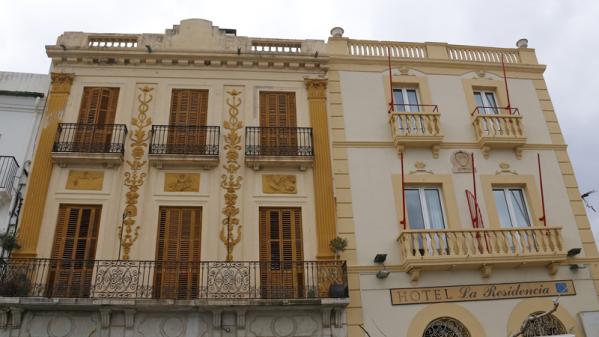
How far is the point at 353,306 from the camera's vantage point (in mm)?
12094

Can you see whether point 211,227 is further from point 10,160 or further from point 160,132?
point 10,160

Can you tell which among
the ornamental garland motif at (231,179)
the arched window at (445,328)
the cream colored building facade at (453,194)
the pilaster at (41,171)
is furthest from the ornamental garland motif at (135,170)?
the arched window at (445,328)

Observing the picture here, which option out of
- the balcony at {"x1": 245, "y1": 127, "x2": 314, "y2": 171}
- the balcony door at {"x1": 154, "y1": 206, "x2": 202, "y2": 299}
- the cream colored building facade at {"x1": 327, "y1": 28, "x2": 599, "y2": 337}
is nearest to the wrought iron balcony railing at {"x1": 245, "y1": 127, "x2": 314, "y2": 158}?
the balcony at {"x1": 245, "y1": 127, "x2": 314, "y2": 171}

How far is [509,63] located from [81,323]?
49.0 feet

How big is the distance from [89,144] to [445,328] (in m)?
10.7

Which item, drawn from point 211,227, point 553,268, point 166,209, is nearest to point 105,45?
point 166,209

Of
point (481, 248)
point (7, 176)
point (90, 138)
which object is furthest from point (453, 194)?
point (7, 176)

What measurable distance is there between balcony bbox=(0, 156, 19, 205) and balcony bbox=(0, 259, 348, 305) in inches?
73.1

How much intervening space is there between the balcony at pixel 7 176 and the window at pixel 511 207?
1334cm

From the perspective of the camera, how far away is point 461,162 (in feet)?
46.7

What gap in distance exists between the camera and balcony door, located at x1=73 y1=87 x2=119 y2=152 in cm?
1350

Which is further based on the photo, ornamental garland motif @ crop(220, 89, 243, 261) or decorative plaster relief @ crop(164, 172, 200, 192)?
decorative plaster relief @ crop(164, 172, 200, 192)

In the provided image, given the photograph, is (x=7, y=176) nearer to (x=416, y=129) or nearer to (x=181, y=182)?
(x=181, y=182)

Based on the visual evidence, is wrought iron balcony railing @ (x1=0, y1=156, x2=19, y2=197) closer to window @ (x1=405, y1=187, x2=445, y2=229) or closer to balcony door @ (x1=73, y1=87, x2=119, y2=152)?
balcony door @ (x1=73, y1=87, x2=119, y2=152)
